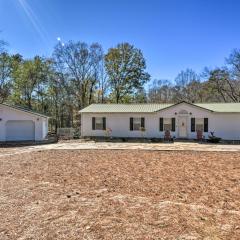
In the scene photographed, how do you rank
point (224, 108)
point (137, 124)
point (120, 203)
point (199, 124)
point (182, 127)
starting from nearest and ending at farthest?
point (120, 203)
point (199, 124)
point (224, 108)
point (182, 127)
point (137, 124)

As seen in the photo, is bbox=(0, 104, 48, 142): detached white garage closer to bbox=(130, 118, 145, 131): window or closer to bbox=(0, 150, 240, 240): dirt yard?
bbox=(130, 118, 145, 131): window

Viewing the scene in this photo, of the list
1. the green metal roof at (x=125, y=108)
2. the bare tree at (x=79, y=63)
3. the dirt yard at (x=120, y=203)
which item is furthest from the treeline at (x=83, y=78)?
the dirt yard at (x=120, y=203)

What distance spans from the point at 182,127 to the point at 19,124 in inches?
554

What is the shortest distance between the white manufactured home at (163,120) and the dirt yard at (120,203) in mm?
14084

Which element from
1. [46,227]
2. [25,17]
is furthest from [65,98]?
[46,227]

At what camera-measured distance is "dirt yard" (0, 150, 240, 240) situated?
5.12m

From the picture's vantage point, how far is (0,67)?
3784cm

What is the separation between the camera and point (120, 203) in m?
6.77

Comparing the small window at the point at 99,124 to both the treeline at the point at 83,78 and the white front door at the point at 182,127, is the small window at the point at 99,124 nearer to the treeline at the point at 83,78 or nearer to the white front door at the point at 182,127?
the white front door at the point at 182,127

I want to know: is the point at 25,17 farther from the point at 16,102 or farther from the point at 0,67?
the point at 16,102

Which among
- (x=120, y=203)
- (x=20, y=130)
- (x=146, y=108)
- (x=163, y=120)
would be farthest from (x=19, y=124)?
(x=120, y=203)

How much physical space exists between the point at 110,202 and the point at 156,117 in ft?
65.0

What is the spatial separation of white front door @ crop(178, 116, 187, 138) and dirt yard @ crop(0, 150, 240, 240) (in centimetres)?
1416

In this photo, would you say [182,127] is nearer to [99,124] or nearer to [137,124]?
[137,124]
